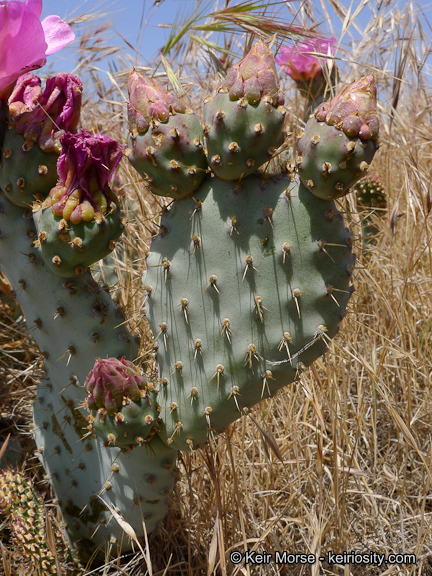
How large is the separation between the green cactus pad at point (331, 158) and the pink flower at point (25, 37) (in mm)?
535

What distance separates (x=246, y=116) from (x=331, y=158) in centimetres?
15

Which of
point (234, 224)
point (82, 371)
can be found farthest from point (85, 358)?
point (234, 224)

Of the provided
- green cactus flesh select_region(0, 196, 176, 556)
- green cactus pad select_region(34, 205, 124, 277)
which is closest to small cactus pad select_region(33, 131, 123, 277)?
green cactus pad select_region(34, 205, 124, 277)

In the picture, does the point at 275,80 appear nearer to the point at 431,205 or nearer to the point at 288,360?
the point at 288,360

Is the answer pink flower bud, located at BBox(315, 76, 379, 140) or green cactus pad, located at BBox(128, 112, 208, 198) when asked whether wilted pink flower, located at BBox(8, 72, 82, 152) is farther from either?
pink flower bud, located at BBox(315, 76, 379, 140)

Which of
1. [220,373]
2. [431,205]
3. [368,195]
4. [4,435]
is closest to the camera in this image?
[220,373]

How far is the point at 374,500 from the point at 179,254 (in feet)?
2.85

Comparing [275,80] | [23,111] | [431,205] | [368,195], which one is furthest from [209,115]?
[368,195]

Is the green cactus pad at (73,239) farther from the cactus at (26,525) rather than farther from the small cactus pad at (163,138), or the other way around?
the cactus at (26,525)

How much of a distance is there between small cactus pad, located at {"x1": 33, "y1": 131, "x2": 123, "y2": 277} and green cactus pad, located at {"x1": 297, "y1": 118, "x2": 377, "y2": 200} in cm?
38

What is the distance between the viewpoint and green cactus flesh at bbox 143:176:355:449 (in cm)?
92

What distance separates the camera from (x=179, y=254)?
993 mm

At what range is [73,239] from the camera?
99cm

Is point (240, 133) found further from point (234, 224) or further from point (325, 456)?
point (325, 456)
